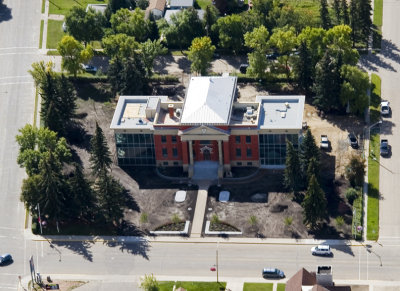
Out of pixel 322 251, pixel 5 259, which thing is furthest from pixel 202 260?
pixel 5 259

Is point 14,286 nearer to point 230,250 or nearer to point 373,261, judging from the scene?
point 230,250

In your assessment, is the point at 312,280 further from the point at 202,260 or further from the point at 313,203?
the point at 202,260

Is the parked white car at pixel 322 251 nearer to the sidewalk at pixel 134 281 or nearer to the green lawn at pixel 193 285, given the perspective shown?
the sidewalk at pixel 134 281

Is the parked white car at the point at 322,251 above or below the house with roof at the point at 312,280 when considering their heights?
above

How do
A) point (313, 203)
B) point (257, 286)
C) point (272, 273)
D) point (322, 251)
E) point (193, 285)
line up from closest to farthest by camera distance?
point (257, 286) < point (193, 285) < point (272, 273) < point (322, 251) < point (313, 203)

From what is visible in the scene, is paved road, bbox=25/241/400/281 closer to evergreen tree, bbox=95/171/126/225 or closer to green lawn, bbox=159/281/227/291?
green lawn, bbox=159/281/227/291

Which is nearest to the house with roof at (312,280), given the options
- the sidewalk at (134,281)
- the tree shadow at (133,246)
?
the sidewalk at (134,281)
